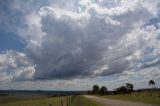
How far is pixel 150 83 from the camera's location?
448ft

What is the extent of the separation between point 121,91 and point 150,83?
1947 inches

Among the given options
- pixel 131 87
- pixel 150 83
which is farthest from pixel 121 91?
pixel 150 83

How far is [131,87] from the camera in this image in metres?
181

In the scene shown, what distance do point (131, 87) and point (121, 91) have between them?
742 cm

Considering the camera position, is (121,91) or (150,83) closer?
(150,83)

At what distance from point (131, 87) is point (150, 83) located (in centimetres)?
4498

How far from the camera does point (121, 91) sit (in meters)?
184

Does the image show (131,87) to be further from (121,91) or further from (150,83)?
(150,83)

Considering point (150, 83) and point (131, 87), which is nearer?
point (150, 83)
